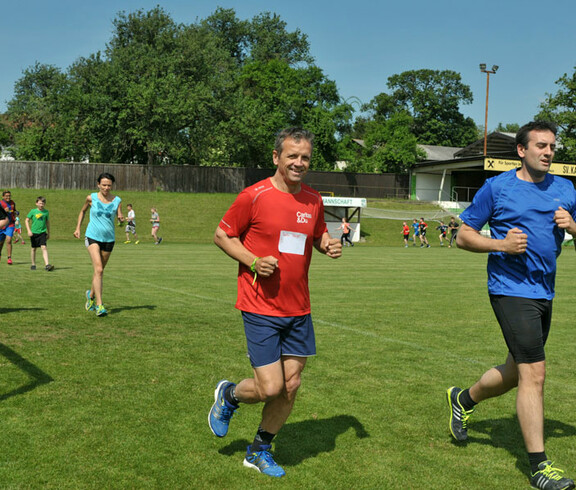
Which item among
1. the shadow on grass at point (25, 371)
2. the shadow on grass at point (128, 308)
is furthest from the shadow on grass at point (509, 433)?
the shadow on grass at point (128, 308)

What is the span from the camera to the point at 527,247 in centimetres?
440

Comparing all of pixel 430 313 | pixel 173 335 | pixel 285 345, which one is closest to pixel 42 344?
pixel 173 335

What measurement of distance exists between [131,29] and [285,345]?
2634 inches

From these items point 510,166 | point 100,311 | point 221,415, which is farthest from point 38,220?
point 510,166

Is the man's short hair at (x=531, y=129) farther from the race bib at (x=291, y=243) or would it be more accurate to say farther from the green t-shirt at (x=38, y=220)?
the green t-shirt at (x=38, y=220)

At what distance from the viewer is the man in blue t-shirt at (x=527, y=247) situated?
169 inches

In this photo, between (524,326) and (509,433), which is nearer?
(524,326)

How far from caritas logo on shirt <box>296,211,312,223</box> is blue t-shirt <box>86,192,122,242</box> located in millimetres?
6664

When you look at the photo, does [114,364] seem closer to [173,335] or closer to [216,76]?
[173,335]

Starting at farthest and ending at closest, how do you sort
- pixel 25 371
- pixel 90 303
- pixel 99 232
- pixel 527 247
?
1. pixel 90 303
2. pixel 99 232
3. pixel 25 371
4. pixel 527 247

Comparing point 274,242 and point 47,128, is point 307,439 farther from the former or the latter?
point 47,128

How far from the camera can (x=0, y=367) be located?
21.7ft

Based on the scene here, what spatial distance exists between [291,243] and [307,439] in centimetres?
163

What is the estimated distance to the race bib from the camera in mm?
4344
